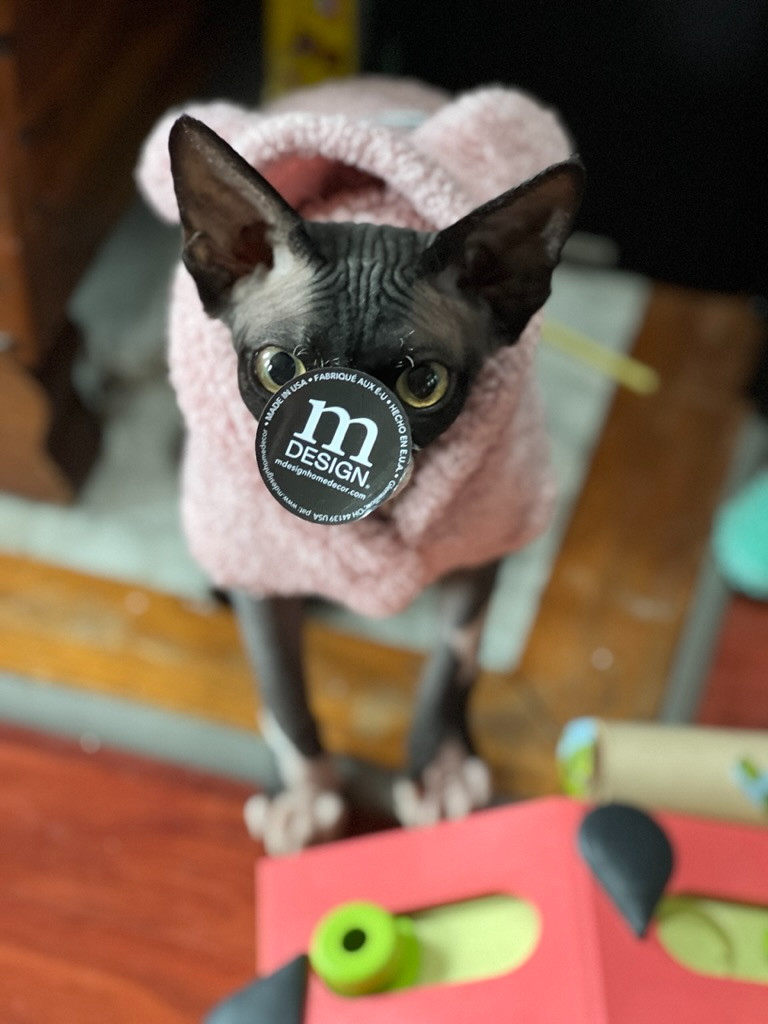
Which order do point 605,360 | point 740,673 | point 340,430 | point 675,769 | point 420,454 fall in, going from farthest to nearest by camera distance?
point 605,360, point 740,673, point 675,769, point 420,454, point 340,430

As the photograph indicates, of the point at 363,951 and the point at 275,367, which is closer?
the point at 275,367

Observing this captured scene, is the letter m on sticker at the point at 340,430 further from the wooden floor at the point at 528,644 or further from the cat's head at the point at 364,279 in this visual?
the wooden floor at the point at 528,644

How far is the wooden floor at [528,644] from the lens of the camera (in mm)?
1014

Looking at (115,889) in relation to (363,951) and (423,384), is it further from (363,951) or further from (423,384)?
(423,384)

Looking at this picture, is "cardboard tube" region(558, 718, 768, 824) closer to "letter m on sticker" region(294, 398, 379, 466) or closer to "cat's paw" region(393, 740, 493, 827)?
"cat's paw" region(393, 740, 493, 827)

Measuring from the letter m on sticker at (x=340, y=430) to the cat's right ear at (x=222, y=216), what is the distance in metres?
0.11

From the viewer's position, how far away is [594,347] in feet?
4.12

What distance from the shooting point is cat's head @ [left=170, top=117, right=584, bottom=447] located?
553 millimetres

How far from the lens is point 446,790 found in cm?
92

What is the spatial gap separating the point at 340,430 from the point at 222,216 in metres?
0.15

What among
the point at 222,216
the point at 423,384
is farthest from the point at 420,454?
the point at 222,216

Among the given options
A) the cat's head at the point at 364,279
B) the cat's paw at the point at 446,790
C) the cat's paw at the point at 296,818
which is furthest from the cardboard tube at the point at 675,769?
the cat's head at the point at 364,279

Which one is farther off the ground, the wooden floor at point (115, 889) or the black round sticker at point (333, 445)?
the black round sticker at point (333, 445)

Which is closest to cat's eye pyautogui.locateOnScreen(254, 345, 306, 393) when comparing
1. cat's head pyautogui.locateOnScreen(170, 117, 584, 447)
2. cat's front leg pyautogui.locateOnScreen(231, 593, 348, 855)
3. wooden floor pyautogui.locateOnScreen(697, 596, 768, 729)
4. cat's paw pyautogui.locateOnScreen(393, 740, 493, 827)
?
cat's head pyautogui.locateOnScreen(170, 117, 584, 447)
